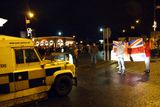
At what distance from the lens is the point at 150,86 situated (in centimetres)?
1022

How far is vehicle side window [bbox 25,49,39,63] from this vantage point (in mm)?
8180

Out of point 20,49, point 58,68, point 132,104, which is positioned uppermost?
point 20,49

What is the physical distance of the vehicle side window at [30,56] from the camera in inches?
322

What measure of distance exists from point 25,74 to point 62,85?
5.27 feet

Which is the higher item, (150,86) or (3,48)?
(3,48)

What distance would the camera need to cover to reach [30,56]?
326 inches

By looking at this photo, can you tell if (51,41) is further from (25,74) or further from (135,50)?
(25,74)

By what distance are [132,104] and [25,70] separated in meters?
3.33

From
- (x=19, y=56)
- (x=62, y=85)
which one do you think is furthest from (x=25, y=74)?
(x=62, y=85)

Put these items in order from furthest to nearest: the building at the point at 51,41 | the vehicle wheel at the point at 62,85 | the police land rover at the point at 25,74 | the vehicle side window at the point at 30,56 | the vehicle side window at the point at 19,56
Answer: the building at the point at 51,41 < the vehicle wheel at the point at 62,85 < the vehicle side window at the point at 30,56 < the vehicle side window at the point at 19,56 < the police land rover at the point at 25,74

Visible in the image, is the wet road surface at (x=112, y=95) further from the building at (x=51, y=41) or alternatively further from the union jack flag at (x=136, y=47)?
the building at (x=51, y=41)

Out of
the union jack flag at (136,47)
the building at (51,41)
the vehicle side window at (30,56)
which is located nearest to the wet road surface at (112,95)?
the vehicle side window at (30,56)

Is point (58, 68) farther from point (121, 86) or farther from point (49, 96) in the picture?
point (121, 86)

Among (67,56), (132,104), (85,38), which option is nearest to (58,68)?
(132,104)
